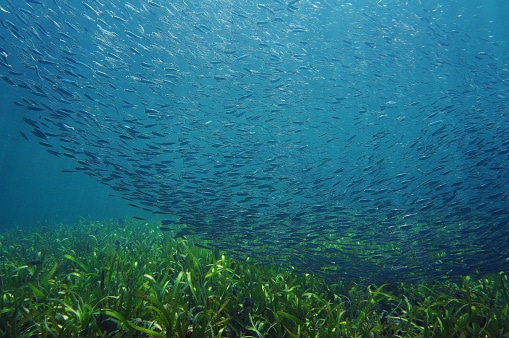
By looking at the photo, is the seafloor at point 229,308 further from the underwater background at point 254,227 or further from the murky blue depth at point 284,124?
the murky blue depth at point 284,124

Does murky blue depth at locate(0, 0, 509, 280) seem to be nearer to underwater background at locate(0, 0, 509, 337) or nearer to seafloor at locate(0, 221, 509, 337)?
underwater background at locate(0, 0, 509, 337)

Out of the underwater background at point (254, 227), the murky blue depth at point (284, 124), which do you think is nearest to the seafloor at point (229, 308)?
the underwater background at point (254, 227)

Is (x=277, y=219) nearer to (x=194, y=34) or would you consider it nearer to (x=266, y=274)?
(x=266, y=274)

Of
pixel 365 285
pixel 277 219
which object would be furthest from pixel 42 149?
pixel 365 285

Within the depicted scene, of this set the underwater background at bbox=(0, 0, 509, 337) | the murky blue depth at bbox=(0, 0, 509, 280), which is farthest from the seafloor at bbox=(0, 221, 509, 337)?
the murky blue depth at bbox=(0, 0, 509, 280)

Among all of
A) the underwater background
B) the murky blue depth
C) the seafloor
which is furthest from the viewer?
the murky blue depth

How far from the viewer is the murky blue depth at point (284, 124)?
710cm

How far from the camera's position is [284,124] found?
63.0 ft

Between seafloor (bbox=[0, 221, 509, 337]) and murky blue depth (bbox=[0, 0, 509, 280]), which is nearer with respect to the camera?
seafloor (bbox=[0, 221, 509, 337])

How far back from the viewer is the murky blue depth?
23.3 feet

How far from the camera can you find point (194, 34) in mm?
15117

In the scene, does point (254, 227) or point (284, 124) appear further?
point (284, 124)

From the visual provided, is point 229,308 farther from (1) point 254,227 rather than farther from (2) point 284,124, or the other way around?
(2) point 284,124

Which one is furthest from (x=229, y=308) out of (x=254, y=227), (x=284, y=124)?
(x=284, y=124)
